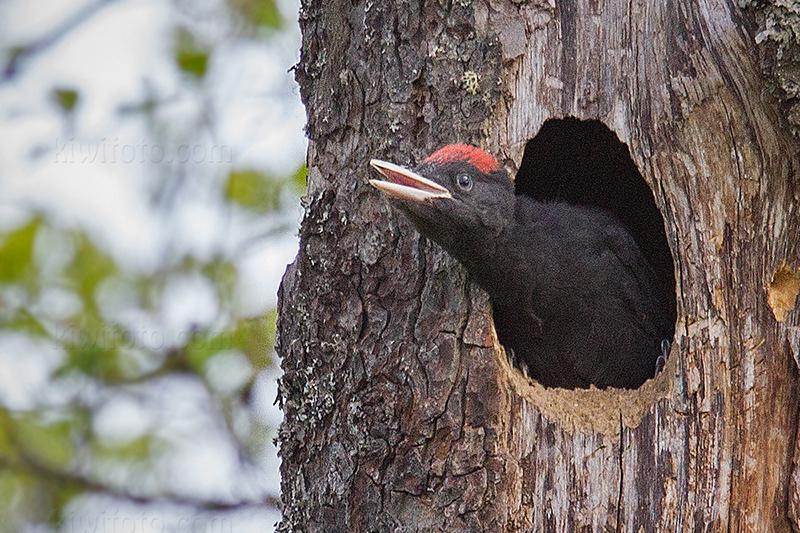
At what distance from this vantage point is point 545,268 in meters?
3.42

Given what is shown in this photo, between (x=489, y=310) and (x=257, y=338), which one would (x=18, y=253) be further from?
(x=489, y=310)

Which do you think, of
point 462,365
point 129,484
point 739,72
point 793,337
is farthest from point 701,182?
point 129,484

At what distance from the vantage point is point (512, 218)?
127 inches

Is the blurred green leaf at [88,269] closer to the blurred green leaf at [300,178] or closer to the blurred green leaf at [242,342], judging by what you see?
the blurred green leaf at [242,342]

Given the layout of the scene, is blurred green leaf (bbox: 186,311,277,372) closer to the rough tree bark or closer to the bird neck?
the rough tree bark

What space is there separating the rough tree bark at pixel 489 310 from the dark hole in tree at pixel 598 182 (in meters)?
0.35

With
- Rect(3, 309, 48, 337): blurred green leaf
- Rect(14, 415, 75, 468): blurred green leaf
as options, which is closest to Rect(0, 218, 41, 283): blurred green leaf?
Rect(3, 309, 48, 337): blurred green leaf

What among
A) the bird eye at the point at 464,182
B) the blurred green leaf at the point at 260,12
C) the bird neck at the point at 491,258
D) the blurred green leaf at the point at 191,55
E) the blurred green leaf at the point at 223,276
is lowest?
the bird neck at the point at 491,258

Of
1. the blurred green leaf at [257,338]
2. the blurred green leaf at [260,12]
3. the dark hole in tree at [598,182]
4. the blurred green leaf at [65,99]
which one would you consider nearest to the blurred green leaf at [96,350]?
the blurred green leaf at [257,338]

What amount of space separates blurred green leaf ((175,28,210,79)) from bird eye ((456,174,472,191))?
273 cm

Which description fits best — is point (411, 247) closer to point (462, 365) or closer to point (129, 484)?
point (462, 365)

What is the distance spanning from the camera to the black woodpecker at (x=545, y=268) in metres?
2.89

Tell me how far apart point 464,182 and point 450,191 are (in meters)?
0.05

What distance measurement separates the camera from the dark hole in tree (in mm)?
3521
